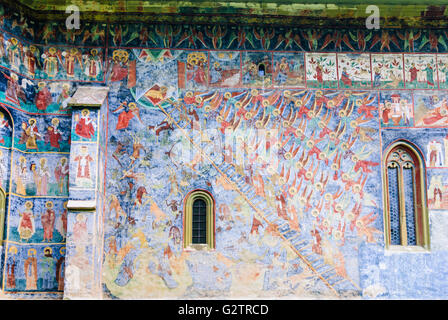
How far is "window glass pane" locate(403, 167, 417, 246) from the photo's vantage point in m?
17.1

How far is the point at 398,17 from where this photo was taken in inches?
691

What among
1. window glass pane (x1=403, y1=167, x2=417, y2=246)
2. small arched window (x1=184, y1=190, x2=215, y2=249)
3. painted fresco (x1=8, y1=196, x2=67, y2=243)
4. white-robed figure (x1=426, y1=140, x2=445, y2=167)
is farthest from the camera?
white-robed figure (x1=426, y1=140, x2=445, y2=167)

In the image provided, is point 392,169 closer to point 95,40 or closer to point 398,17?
point 398,17

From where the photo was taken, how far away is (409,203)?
17.3 metres

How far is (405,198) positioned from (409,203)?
0.60 feet

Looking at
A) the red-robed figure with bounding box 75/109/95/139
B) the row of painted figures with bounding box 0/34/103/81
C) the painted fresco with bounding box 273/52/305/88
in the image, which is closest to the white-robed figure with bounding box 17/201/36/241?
the red-robed figure with bounding box 75/109/95/139

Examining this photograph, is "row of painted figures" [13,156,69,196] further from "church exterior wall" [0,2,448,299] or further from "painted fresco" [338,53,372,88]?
"painted fresco" [338,53,372,88]

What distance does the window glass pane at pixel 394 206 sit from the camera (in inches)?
672

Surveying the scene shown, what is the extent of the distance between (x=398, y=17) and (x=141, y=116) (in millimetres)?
7512

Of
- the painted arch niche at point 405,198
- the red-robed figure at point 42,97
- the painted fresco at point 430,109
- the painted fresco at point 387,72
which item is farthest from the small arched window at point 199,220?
the painted fresco at point 430,109

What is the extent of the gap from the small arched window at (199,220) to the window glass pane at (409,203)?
5.24m

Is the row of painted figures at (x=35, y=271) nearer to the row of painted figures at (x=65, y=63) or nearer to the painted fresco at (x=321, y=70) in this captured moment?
the row of painted figures at (x=65, y=63)

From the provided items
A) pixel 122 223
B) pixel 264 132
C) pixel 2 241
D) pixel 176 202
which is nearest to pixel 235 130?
pixel 264 132

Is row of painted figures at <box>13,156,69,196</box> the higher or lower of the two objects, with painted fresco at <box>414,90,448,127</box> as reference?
lower
